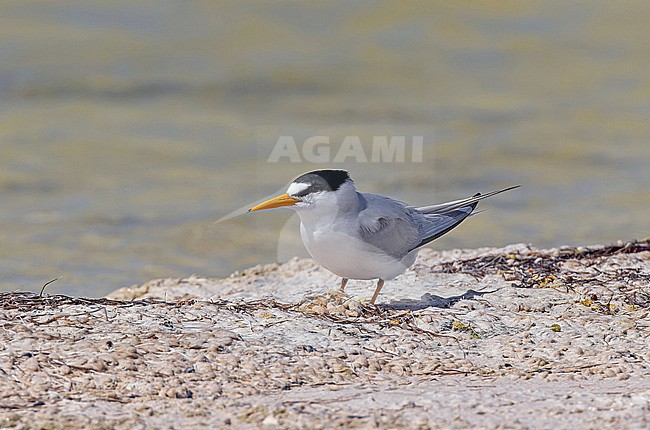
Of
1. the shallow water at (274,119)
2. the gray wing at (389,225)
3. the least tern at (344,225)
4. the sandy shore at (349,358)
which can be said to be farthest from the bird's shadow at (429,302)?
the shallow water at (274,119)

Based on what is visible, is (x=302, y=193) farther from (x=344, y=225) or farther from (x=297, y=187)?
(x=344, y=225)

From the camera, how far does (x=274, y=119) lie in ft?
40.1

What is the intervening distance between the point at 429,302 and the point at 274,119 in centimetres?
754

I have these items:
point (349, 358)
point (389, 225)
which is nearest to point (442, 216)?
point (389, 225)

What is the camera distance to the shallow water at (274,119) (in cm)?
899

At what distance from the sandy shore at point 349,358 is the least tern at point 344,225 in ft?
0.72

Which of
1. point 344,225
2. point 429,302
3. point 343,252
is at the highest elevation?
point 344,225

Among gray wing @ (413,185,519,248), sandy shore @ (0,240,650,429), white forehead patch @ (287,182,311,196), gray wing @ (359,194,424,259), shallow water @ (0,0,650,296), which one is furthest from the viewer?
shallow water @ (0,0,650,296)

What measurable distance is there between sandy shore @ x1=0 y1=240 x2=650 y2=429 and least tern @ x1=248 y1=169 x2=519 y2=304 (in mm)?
220

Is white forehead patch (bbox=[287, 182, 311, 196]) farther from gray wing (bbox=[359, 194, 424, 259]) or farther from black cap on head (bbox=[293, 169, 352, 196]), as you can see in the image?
gray wing (bbox=[359, 194, 424, 259])

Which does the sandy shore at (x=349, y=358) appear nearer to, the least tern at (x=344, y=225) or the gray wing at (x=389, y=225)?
the least tern at (x=344, y=225)

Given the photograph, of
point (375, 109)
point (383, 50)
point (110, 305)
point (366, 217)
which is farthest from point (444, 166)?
point (110, 305)

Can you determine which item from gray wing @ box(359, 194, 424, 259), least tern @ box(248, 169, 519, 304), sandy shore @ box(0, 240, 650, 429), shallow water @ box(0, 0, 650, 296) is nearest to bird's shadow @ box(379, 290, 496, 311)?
sandy shore @ box(0, 240, 650, 429)

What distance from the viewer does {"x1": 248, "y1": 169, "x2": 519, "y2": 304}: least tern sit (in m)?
4.72
